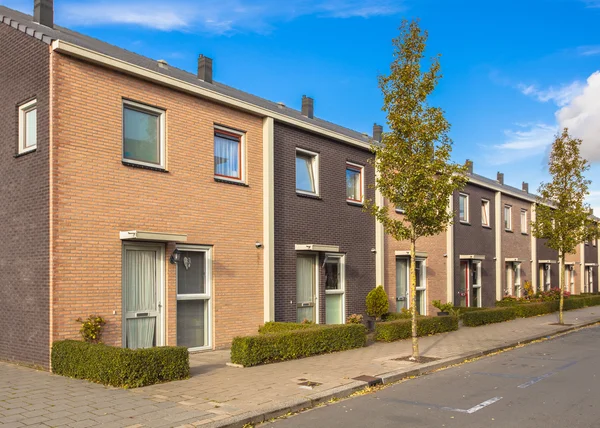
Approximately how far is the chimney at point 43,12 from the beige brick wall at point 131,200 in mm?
2598

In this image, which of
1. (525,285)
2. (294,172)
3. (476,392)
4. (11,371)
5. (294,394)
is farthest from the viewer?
(525,285)

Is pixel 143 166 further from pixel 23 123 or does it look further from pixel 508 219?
pixel 508 219

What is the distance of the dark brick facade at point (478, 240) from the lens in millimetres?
24266

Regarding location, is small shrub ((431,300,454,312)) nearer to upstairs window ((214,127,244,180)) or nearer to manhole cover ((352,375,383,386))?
upstairs window ((214,127,244,180))

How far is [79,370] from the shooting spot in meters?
9.31

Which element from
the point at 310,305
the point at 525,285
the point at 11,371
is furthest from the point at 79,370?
the point at 525,285

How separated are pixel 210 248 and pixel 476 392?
6645 mm

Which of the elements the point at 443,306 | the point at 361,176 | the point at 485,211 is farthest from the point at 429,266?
the point at 485,211

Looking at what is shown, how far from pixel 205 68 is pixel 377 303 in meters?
8.47

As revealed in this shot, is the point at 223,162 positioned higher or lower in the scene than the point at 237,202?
higher

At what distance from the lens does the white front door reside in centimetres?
1138

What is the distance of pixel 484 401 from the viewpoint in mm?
8406

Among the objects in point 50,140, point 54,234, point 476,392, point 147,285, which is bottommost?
point 476,392

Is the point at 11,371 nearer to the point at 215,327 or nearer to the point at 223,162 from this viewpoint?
the point at 215,327
